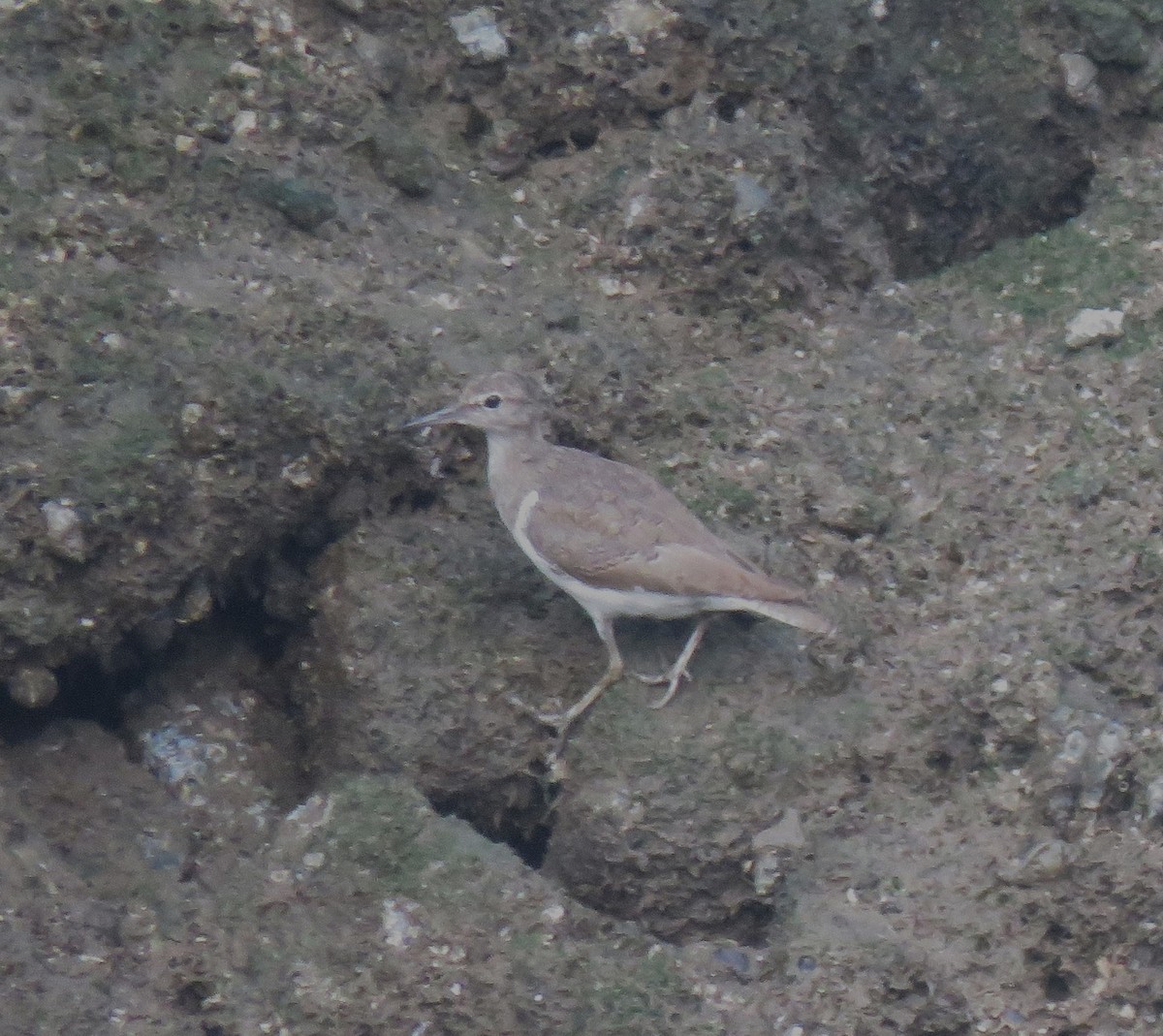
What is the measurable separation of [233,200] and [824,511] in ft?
7.89

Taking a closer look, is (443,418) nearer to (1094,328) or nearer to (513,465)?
(513,465)

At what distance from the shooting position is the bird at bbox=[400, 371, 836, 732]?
6.11 meters

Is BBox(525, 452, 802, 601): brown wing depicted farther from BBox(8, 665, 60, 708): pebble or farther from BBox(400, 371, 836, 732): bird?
BBox(8, 665, 60, 708): pebble

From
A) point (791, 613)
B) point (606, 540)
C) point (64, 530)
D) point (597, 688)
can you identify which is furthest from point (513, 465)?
point (64, 530)

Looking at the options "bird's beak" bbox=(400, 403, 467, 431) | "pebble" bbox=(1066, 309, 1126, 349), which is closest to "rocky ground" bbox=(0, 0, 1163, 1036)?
"pebble" bbox=(1066, 309, 1126, 349)

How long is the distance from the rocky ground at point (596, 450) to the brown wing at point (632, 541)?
0.32 metres

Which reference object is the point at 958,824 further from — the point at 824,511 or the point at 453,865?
the point at 453,865

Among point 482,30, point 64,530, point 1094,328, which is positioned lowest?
point 64,530

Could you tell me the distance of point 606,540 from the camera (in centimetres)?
625

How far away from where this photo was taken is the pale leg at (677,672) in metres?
6.14

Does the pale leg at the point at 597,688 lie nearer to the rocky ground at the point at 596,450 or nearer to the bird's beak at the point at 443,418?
the rocky ground at the point at 596,450

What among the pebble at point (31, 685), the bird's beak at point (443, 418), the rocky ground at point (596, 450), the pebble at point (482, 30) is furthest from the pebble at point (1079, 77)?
the pebble at point (31, 685)

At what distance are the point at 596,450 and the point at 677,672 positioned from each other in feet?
3.50

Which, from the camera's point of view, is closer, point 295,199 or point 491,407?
point 491,407
